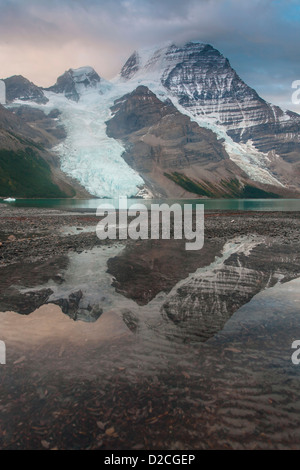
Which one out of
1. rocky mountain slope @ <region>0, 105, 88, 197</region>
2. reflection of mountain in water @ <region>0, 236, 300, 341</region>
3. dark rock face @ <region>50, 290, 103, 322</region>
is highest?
rocky mountain slope @ <region>0, 105, 88, 197</region>

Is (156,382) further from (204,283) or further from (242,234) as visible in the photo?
(242,234)

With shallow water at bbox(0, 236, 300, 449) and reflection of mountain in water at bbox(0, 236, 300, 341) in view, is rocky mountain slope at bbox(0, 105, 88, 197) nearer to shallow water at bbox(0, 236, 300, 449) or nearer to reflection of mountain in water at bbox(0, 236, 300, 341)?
reflection of mountain in water at bbox(0, 236, 300, 341)

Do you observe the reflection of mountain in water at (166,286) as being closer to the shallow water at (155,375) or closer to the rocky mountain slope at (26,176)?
the shallow water at (155,375)

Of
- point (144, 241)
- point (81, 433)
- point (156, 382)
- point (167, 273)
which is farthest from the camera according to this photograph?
point (144, 241)

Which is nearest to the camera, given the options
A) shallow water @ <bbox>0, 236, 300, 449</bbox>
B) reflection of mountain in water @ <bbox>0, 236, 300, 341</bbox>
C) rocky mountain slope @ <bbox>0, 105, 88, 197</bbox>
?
shallow water @ <bbox>0, 236, 300, 449</bbox>

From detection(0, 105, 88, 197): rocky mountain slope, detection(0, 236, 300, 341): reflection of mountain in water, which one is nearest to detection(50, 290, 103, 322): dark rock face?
detection(0, 236, 300, 341): reflection of mountain in water

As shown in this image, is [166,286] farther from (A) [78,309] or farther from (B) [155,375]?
(B) [155,375]

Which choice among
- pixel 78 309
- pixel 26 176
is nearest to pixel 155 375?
pixel 78 309

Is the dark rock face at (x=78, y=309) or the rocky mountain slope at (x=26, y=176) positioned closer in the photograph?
the dark rock face at (x=78, y=309)

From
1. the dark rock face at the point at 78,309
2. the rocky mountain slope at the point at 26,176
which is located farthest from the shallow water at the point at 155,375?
the rocky mountain slope at the point at 26,176
